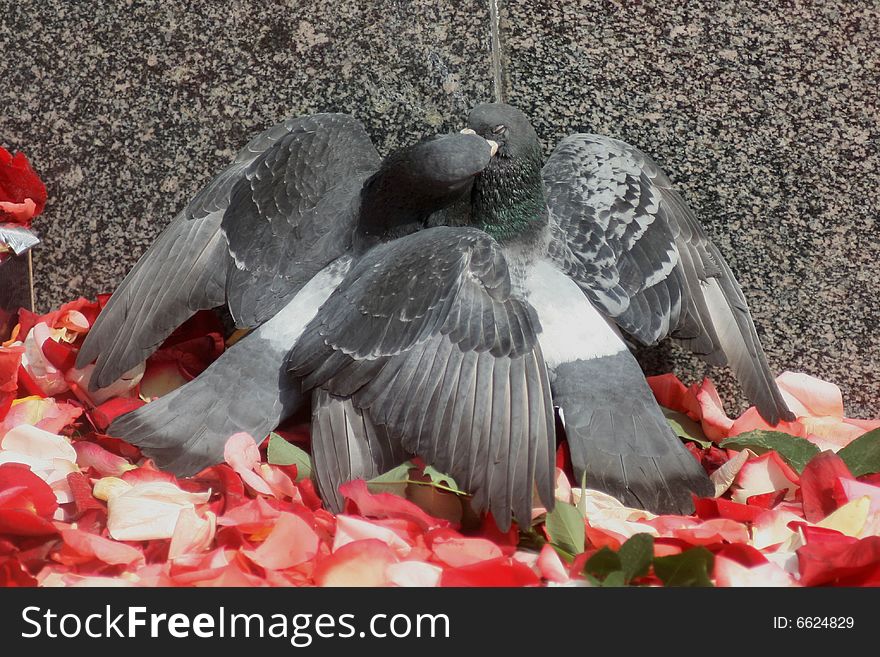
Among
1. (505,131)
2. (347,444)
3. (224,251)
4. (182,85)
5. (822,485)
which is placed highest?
(182,85)

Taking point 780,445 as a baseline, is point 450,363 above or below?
above

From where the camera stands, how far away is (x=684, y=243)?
2719 mm

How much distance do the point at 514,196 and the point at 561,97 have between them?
1.41ft

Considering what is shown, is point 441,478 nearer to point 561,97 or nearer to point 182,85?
point 561,97

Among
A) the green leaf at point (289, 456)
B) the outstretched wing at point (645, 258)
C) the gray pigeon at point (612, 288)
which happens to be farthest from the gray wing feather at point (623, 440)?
the green leaf at point (289, 456)

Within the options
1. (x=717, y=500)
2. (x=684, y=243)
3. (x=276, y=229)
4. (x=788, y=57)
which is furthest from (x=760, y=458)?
(x=276, y=229)

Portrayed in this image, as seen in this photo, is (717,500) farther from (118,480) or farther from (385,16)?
(385,16)

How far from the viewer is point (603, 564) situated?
1.77 m

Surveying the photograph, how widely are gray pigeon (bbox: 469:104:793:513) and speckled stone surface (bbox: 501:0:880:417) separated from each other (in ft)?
0.44

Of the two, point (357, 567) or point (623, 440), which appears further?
point (623, 440)

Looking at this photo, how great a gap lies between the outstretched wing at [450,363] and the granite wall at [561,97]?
739 mm

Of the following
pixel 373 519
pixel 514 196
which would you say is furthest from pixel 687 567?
pixel 514 196

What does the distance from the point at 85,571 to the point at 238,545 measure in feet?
1.02

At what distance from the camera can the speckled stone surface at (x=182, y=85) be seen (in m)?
2.81
